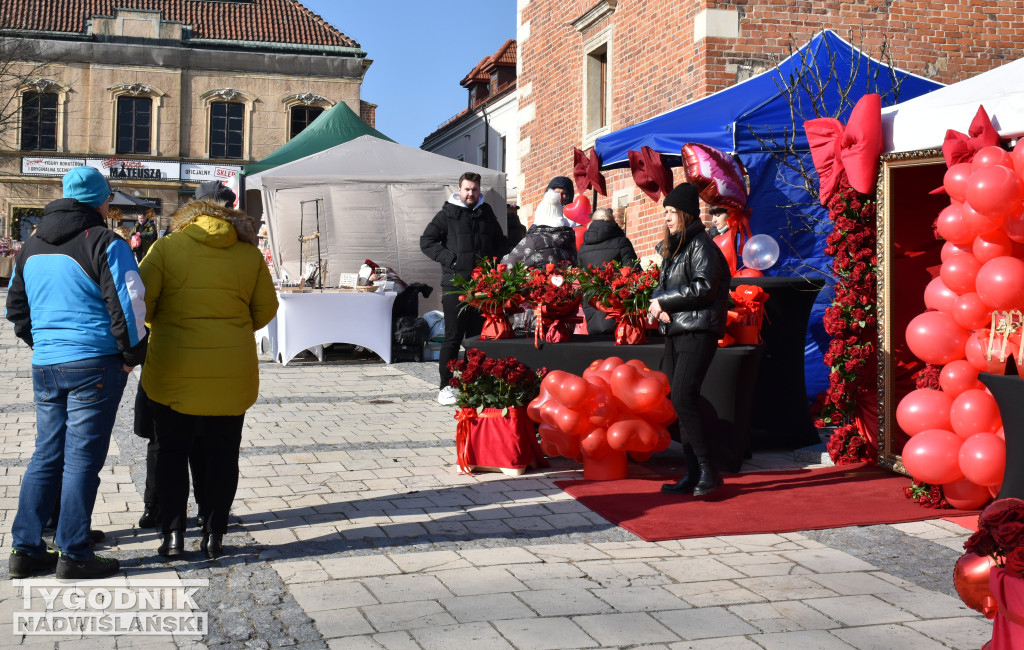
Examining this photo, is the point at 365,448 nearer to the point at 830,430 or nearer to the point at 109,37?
the point at 830,430

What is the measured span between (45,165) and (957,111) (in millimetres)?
38018

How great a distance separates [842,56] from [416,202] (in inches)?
300

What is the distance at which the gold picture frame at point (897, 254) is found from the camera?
7133 mm

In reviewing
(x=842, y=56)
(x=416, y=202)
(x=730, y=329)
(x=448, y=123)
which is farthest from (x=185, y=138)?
(x=730, y=329)

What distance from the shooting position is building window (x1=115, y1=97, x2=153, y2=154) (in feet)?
128

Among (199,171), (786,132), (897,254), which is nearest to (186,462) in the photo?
(897,254)

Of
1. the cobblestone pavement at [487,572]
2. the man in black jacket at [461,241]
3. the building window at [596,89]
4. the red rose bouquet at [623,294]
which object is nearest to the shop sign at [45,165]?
the building window at [596,89]

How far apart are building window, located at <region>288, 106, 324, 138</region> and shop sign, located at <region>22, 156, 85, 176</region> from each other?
7.56 metres

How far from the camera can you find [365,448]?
8031 mm

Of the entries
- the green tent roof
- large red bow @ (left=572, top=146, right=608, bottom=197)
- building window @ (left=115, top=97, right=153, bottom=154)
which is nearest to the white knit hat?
large red bow @ (left=572, top=146, right=608, bottom=197)

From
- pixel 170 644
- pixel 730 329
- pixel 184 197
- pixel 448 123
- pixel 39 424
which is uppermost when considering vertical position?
pixel 448 123

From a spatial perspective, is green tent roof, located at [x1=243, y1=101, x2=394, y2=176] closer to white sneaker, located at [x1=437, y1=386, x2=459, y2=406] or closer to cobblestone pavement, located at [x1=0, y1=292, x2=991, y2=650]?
white sneaker, located at [x1=437, y1=386, x2=459, y2=406]

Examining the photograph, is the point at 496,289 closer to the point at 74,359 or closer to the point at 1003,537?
the point at 74,359

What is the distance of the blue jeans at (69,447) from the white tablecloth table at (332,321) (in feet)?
28.1
